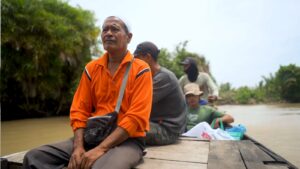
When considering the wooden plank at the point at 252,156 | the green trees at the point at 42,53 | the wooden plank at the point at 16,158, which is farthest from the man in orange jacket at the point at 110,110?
the green trees at the point at 42,53

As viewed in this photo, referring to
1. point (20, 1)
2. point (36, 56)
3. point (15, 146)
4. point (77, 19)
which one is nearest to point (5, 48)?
point (36, 56)

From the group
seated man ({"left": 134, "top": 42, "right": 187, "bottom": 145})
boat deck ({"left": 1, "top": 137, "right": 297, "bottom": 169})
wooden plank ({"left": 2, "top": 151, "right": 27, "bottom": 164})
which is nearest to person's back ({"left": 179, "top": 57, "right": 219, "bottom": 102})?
seated man ({"left": 134, "top": 42, "right": 187, "bottom": 145})

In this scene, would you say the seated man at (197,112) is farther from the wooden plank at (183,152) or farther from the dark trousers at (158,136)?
the dark trousers at (158,136)

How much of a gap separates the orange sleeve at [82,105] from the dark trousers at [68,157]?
0.59ft

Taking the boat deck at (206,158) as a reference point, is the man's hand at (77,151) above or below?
above

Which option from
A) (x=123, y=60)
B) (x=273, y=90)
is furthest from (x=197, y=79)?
(x=273, y=90)

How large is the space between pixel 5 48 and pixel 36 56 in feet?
3.58

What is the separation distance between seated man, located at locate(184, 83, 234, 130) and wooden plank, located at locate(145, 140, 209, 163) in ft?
3.60

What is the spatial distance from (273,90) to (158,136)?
A: 1080 inches

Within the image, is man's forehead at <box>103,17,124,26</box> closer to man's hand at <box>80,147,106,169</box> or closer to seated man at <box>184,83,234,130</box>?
man's hand at <box>80,147,106,169</box>

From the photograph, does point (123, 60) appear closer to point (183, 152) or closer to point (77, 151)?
point (77, 151)

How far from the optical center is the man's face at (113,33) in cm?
207

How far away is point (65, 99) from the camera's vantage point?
41.8 feet

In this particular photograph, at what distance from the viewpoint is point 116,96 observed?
2045mm
